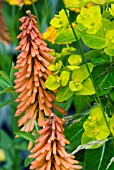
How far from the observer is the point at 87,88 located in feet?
4.16

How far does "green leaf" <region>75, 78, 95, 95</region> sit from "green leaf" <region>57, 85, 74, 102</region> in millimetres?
19

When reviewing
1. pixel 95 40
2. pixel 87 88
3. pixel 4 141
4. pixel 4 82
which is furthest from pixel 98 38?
pixel 4 141

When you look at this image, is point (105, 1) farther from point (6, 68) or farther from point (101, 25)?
point (6, 68)

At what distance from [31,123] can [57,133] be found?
235 mm

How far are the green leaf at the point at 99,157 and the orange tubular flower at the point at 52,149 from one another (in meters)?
0.13

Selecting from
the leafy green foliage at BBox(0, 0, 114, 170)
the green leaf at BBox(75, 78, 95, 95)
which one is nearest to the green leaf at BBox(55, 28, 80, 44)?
the leafy green foliage at BBox(0, 0, 114, 170)

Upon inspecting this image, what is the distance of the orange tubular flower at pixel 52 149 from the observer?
1.07 meters

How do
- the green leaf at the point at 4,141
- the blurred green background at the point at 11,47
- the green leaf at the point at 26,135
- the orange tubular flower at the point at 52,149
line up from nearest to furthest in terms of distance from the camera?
1. the orange tubular flower at the point at 52,149
2. the green leaf at the point at 26,135
3. the blurred green background at the point at 11,47
4. the green leaf at the point at 4,141

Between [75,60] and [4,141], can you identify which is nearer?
[75,60]

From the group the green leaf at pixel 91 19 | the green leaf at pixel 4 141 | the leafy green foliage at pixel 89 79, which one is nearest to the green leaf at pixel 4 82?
the leafy green foliage at pixel 89 79

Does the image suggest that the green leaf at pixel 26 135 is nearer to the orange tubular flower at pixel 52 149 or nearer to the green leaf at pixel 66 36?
the orange tubular flower at pixel 52 149

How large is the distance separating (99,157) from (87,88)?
0.16 m

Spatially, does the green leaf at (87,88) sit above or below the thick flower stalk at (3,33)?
above

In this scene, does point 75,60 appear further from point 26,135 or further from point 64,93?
point 26,135
